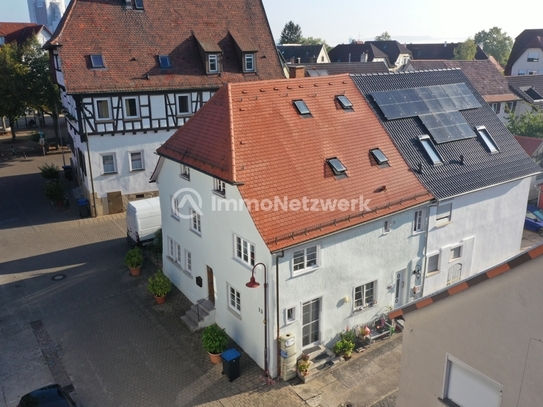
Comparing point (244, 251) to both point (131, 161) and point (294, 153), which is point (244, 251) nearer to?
point (294, 153)

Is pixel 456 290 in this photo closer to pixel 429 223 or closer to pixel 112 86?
pixel 429 223

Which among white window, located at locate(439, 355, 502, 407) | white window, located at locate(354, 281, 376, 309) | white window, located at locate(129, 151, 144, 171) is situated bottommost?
white window, located at locate(354, 281, 376, 309)

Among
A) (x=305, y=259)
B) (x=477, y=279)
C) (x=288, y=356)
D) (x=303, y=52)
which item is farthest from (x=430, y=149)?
(x=303, y=52)

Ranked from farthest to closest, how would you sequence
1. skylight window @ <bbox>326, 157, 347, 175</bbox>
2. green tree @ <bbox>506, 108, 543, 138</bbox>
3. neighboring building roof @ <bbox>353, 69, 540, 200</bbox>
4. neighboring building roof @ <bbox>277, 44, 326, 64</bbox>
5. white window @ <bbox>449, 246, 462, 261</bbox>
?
neighboring building roof @ <bbox>277, 44, 326, 64</bbox> < green tree @ <bbox>506, 108, 543, 138</bbox> < white window @ <bbox>449, 246, 462, 261</bbox> < neighboring building roof @ <bbox>353, 69, 540, 200</bbox> < skylight window @ <bbox>326, 157, 347, 175</bbox>

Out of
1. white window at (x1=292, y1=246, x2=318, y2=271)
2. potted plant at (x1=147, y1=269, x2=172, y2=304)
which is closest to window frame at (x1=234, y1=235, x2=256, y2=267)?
white window at (x1=292, y1=246, x2=318, y2=271)

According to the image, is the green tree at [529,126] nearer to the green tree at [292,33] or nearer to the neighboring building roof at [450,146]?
the neighboring building roof at [450,146]

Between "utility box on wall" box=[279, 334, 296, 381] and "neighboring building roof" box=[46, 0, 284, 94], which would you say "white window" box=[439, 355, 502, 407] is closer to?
"utility box on wall" box=[279, 334, 296, 381]
